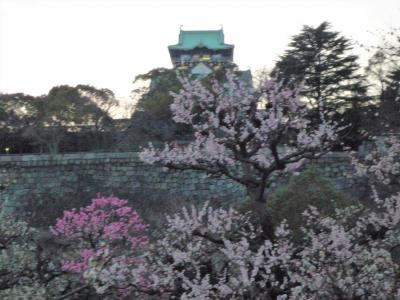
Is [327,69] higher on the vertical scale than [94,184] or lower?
higher

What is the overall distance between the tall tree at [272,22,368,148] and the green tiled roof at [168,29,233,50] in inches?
712

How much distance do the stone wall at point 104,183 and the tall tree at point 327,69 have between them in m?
3.64

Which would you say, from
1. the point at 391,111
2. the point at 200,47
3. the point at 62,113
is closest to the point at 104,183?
the point at 62,113

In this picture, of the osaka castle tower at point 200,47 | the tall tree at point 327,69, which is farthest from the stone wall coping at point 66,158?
the osaka castle tower at point 200,47

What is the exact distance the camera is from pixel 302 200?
7.68 metres

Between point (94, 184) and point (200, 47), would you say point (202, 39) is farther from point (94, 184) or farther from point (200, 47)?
point (94, 184)

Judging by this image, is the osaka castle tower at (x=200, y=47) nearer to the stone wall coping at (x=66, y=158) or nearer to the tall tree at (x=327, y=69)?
the tall tree at (x=327, y=69)

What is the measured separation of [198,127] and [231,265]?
1041 millimetres

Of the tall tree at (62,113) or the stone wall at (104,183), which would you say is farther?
the tall tree at (62,113)

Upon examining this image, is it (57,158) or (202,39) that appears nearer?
(57,158)

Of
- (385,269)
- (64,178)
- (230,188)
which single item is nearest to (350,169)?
(230,188)

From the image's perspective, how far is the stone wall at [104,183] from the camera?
14.6 meters

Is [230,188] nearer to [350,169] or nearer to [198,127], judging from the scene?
[350,169]

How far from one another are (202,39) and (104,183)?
24722mm
